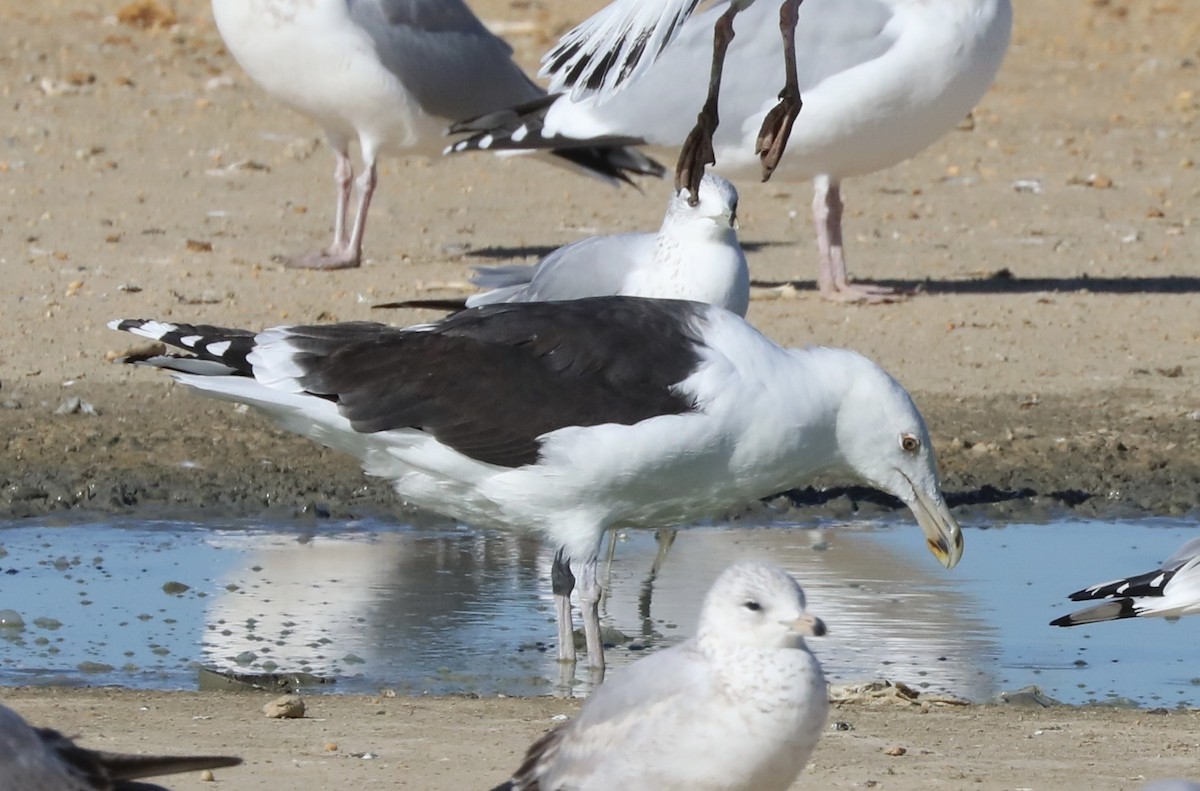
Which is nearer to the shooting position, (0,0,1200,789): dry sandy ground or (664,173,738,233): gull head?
(0,0,1200,789): dry sandy ground

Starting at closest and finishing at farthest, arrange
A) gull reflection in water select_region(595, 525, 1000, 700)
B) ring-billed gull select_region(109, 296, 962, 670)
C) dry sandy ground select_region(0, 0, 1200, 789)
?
1. dry sandy ground select_region(0, 0, 1200, 789)
2. ring-billed gull select_region(109, 296, 962, 670)
3. gull reflection in water select_region(595, 525, 1000, 700)

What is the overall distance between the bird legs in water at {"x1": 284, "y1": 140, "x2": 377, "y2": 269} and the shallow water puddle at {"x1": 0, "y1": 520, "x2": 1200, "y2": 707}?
3.24 metres

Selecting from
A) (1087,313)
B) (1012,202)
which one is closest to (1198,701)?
(1087,313)

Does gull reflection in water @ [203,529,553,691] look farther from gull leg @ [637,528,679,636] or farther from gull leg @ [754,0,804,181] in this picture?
gull leg @ [754,0,804,181]

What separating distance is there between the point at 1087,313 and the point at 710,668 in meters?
6.07

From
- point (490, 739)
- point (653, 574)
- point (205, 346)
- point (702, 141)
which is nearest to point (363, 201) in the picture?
point (702, 141)

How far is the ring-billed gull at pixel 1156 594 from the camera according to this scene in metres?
5.09

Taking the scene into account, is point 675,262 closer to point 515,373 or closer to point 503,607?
point 503,607

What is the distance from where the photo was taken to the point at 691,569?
6.47 metres

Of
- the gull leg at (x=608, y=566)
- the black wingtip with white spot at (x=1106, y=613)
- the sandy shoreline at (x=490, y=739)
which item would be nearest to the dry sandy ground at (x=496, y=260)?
the sandy shoreline at (x=490, y=739)

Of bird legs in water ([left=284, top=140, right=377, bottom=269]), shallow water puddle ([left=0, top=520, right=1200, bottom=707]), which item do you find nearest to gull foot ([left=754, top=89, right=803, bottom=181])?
shallow water puddle ([left=0, top=520, right=1200, bottom=707])

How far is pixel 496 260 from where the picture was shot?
409 inches

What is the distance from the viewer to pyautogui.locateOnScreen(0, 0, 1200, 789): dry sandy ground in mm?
4676

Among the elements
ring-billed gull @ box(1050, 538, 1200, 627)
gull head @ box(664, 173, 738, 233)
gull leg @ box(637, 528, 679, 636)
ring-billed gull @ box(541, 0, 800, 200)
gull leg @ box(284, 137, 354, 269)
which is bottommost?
gull leg @ box(637, 528, 679, 636)
